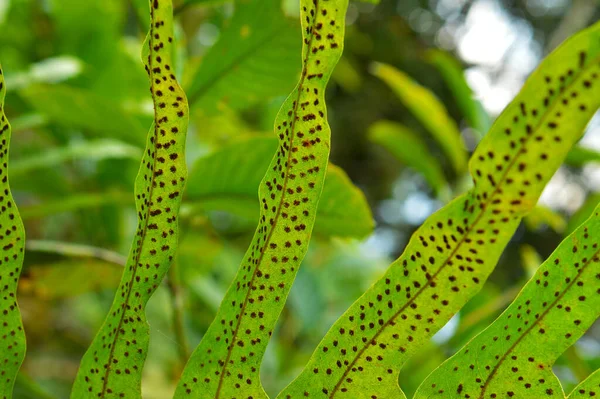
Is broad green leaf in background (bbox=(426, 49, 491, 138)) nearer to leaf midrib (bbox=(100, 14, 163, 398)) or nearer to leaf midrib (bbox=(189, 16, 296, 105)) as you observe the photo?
leaf midrib (bbox=(189, 16, 296, 105))

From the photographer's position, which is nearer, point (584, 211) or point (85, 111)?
point (85, 111)

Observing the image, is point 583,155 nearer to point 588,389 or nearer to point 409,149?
point 409,149

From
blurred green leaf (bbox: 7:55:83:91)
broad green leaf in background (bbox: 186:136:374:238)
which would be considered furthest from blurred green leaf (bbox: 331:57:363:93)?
broad green leaf in background (bbox: 186:136:374:238)

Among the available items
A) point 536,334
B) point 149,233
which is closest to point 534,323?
point 536,334

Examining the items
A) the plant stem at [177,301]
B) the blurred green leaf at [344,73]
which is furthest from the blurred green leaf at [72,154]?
the blurred green leaf at [344,73]

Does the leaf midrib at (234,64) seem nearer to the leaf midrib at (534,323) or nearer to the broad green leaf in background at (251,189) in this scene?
the broad green leaf in background at (251,189)

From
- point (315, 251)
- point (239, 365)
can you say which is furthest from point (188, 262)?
point (239, 365)

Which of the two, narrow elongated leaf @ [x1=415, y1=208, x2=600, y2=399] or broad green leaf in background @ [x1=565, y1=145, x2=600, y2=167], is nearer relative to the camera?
narrow elongated leaf @ [x1=415, y1=208, x2=600, y2=399]
